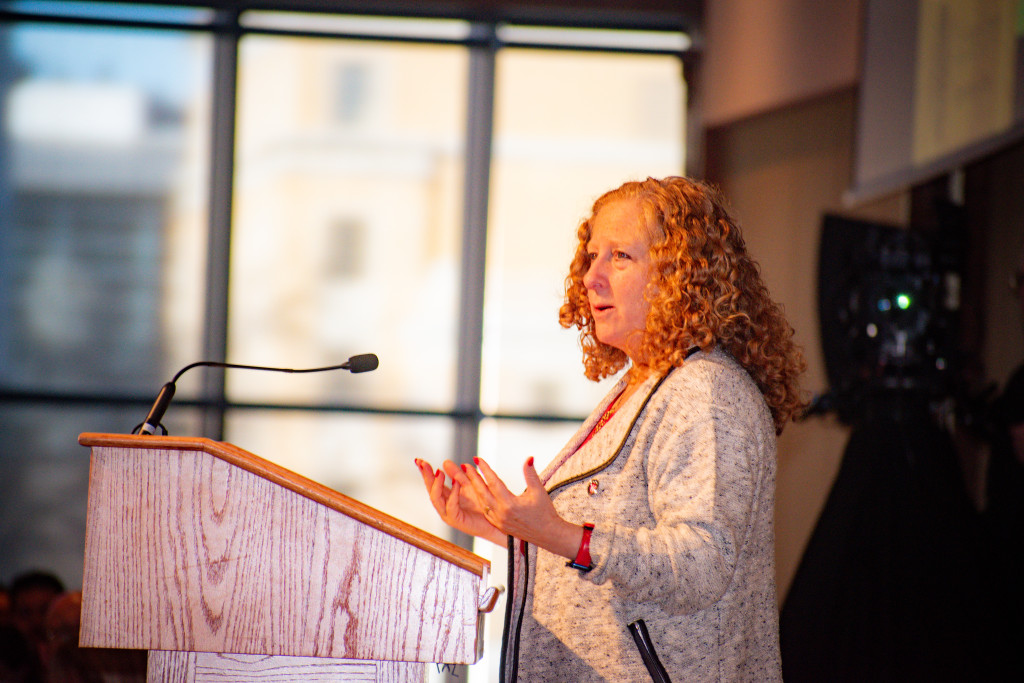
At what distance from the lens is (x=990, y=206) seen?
10.5ft

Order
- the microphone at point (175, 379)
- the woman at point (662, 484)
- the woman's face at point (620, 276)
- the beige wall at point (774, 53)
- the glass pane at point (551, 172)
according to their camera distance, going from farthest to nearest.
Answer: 1. the glass pane at point (551, 172)
2. the beige wall at point (774, 53)
3. the woman's face at point (620, 276)
4. the microphone at point (175, 379)
5. the woman at point (662, 484)

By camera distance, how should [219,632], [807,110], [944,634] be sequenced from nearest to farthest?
[219,632] < [944,634] < [807,110]

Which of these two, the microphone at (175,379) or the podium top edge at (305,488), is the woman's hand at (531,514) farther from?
the microphone at (175,379)

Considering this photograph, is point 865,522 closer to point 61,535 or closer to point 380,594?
point 380,594

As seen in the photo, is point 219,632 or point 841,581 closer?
point 219,632

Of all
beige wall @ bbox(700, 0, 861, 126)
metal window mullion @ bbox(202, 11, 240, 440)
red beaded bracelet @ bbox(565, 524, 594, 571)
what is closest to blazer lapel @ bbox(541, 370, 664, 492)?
red beaded bracelet @ bbox(565, 524, 594, 571)

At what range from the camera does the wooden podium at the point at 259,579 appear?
1113 mm

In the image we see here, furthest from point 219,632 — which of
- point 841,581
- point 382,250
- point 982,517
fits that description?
point 382,250

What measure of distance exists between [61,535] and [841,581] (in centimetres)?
378

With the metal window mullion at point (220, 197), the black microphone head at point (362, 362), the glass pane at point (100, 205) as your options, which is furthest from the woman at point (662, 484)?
the glass pane at point (100, 205)

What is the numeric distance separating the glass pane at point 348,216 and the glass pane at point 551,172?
237 millimetres

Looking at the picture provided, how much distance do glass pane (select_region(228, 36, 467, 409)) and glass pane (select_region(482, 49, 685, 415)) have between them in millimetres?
237

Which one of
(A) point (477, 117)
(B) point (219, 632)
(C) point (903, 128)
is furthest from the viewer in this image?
(A) point (477, 117)

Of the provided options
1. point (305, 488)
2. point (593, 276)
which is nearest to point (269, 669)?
point (305, 488)
